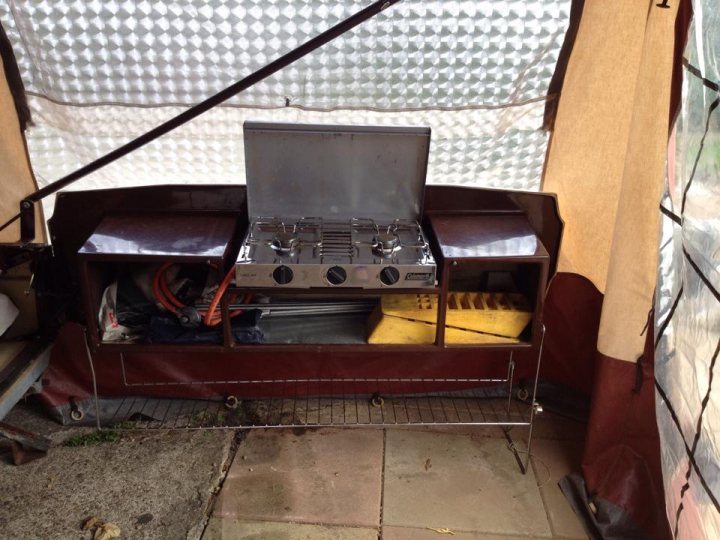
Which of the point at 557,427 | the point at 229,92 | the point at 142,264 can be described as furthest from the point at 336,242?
the point at 557,427

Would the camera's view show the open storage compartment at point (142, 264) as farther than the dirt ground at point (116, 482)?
No

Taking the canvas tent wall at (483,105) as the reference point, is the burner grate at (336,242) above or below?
below

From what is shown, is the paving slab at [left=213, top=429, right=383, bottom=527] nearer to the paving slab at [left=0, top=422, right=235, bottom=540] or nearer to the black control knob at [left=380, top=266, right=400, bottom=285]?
the paving slab at [left=0, top=422, right=235, bottom=540]

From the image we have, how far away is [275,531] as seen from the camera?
2152 millimetres

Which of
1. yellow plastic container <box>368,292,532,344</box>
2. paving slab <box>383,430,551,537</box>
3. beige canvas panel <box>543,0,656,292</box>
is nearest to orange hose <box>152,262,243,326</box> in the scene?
yellow plastic container <box>368,292,532,344</box>

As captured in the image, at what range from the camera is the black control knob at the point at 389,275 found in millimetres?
1901

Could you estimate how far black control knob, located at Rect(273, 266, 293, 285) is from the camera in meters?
1.88

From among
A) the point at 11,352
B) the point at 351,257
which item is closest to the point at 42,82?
the point at 11,352

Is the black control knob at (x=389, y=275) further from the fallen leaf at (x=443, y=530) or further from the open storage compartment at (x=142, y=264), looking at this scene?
the fallen leaf at (x=443, y=530)

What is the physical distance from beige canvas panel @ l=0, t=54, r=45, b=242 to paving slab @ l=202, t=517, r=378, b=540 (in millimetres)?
1284

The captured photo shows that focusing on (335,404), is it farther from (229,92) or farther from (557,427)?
(229,92)

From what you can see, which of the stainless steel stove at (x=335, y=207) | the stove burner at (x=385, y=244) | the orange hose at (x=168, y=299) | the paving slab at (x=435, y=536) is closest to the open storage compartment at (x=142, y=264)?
the orange hose at (x=168, y=299)

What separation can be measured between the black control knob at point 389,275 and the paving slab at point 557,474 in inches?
42.6

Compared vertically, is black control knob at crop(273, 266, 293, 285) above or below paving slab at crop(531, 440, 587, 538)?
above
